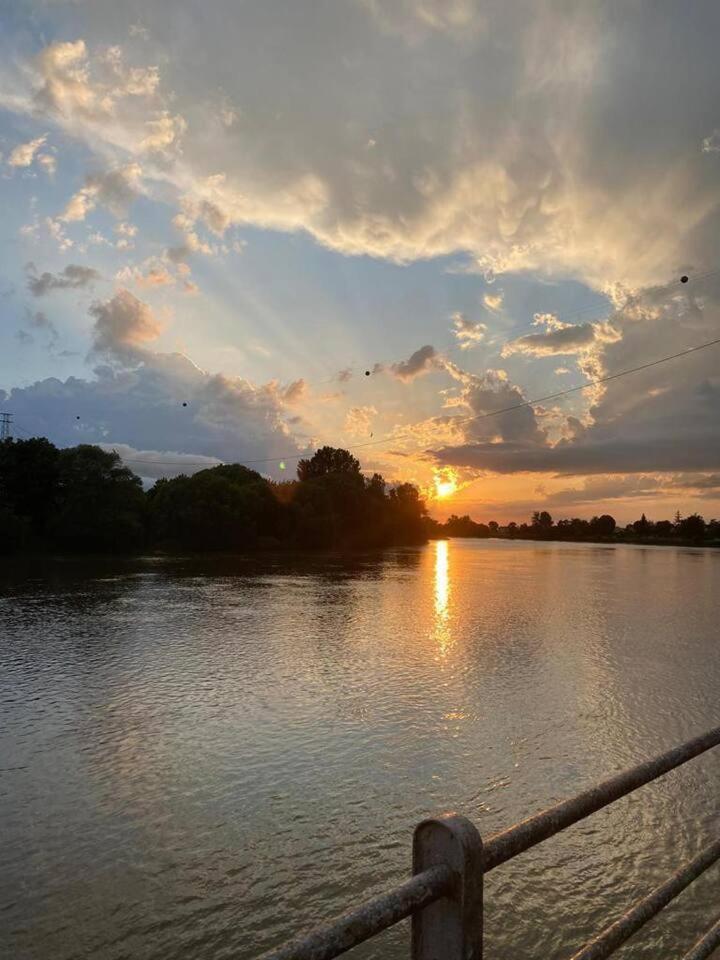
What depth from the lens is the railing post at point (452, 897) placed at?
6.52ft

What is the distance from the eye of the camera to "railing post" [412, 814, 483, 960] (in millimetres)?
1987

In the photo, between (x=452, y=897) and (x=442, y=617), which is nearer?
(x=452, y=897)

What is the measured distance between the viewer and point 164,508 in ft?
307

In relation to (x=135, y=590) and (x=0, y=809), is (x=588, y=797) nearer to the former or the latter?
(x=0, y=809)

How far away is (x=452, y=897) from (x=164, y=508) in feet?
315

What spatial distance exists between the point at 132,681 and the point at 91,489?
6653 cm

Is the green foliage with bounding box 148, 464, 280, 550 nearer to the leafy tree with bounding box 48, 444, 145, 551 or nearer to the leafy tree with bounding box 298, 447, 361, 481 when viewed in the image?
the leafy tree with bounding box 48, 444, 145, 551

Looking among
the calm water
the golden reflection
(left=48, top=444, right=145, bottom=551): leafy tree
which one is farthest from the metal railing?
(left=48, top=444, right=145, bottom=551): leafy tree

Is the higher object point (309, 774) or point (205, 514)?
point (205, 514)

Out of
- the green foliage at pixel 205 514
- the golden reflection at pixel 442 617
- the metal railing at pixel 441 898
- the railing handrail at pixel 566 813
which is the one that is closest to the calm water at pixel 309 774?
the golden reflection at pixel 442 617

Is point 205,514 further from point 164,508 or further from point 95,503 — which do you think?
point 95,503

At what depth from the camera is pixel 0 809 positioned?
9758mm

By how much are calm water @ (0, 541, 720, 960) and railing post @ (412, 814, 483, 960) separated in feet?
18.8

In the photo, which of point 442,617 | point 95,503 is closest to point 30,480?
point 95,503
